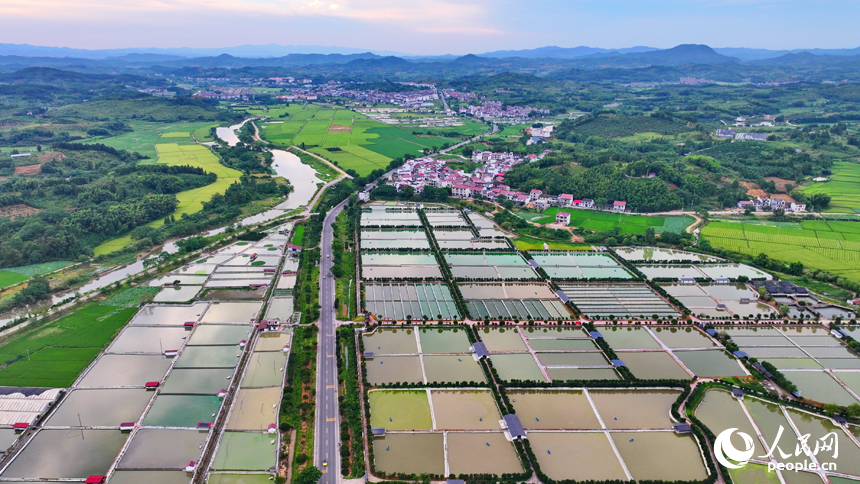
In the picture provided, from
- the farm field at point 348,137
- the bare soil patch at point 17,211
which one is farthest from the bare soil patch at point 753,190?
the bare soil patch at point 17,211

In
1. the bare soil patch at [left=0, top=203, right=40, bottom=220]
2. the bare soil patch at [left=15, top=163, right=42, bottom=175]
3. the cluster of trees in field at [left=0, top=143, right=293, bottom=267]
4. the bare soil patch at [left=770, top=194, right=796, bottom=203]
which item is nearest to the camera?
the cluster of trees in field at [left=0, top=143, right=293, bottom=267]

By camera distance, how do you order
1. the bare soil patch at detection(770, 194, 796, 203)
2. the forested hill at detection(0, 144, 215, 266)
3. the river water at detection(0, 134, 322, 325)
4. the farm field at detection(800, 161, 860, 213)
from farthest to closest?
1. the bare soil patch at detection(770, 194, 796, 203)
2. the farm field at detection(800, 161, 860, 213)
3. the forested hill at detection(0, 144, 215, 266)
4. the river water at detection(0, 134, 322, 325)

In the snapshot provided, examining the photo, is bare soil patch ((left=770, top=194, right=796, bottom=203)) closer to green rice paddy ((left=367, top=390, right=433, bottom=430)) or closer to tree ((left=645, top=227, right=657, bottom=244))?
tree ((left=645, top=227, right=657, bottom=244))

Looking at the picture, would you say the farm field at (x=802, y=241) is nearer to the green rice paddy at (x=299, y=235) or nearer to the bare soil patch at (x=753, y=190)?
the bare soil patch at (x=753, y=190)

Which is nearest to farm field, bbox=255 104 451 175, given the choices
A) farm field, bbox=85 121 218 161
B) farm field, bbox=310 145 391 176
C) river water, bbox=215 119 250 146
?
farm field, bbox=310 145 391 176

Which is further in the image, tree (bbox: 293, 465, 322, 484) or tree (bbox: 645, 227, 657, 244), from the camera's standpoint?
tree (bbox: 645, 227, 657, 244)

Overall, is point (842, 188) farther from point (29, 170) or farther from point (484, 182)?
point (29, 170)

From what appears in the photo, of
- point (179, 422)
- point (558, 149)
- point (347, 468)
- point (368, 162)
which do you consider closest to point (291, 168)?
point (368, 162)

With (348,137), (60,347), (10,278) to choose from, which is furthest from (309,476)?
(348,137)
